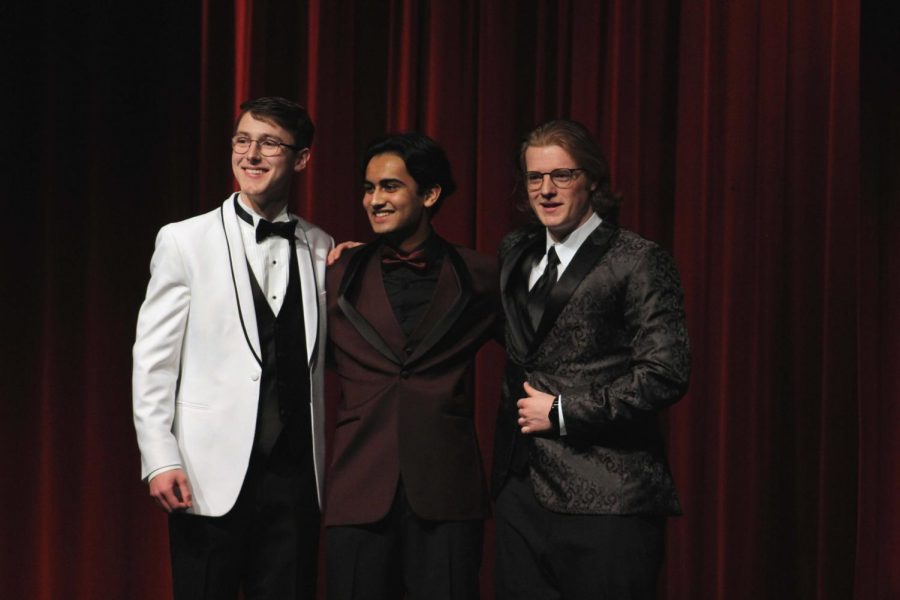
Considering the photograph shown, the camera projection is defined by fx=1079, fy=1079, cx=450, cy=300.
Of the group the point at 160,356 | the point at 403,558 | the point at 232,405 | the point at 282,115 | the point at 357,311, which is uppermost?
the point at 282,115

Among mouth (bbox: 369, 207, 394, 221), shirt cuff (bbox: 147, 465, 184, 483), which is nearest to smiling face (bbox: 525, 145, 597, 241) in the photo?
mouth (bbox: 369, 207, 394, 221)

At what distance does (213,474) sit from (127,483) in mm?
1422

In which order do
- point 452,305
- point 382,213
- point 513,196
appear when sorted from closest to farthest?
point 452,305 < point 382,213 < point 513,196

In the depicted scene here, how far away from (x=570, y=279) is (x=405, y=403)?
448 millimetres

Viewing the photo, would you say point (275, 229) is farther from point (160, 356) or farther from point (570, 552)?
point (570, 552)

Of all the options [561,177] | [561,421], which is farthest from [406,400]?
[561,177]

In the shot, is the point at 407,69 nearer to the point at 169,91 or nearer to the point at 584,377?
the point at 169,91

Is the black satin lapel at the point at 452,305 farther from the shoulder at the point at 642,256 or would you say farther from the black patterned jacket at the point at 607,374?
the shoulder at the point at 642,256

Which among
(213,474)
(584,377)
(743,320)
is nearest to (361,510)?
(213,474)

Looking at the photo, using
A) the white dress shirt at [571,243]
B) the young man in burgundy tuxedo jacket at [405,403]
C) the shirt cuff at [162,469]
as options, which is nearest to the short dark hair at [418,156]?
the young man in burgundy tuxedo jacket at [405,403]

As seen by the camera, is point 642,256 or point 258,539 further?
point 258,539

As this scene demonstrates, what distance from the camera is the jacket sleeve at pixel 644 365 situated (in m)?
2.16

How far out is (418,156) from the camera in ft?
8.38

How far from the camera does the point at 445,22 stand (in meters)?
3.54
